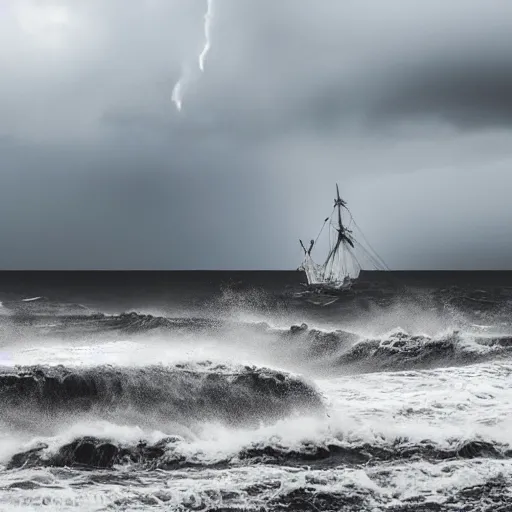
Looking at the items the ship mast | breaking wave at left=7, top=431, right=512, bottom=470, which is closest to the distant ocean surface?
breaking wave at left=7, top=431, right=512, bottom=470

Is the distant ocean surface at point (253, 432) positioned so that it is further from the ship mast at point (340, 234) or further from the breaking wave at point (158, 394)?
the ship mast at point (340, 234)

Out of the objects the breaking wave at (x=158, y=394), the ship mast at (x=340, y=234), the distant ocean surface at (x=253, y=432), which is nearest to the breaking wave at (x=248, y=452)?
the distant ocean surface at (x=253, y=432)

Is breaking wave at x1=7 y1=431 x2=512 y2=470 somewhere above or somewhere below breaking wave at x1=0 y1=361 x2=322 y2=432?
below

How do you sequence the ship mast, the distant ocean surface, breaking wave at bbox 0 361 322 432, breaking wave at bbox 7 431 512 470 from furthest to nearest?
the ship mast
breaking wave at bbox 0 361 322 432
breaking wave at bbox 7 431 512 470
the distant ocean surface

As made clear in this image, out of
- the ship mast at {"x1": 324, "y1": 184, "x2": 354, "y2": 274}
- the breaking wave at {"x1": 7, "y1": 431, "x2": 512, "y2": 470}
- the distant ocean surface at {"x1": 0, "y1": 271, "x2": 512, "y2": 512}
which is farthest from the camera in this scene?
the ship mast at {"x1": 324, "y1": 184, "x2": 354, "y2": 274}

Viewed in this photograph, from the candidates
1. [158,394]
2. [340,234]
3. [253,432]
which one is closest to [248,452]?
[253,432]

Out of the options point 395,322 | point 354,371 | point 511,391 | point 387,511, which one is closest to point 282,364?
point 354,371

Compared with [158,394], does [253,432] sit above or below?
below

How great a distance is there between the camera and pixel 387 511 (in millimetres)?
9641

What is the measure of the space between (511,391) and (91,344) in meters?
21.0

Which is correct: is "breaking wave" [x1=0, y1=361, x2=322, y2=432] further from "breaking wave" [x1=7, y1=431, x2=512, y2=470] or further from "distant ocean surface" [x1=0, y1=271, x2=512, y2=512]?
"breaking wave" [x1=7, y1=431, x2=512, y2=470]

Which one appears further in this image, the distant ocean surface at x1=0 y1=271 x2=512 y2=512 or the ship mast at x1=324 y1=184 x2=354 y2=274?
the ship mast at x1=324 y1=184 x2=354 y2=274

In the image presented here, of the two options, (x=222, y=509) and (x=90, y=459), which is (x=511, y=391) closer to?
(x=222, y=509)

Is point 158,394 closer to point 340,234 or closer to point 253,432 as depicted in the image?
point 253,432
